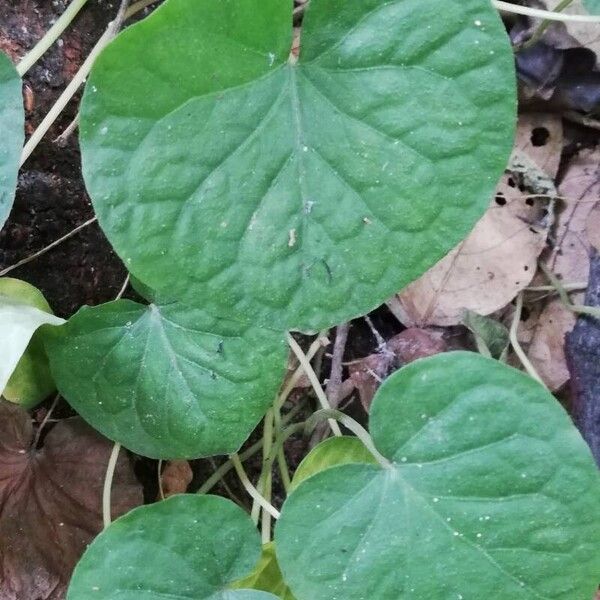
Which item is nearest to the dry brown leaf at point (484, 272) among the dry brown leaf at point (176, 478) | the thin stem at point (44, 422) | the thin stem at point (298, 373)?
the thin stem at point (298, 373)

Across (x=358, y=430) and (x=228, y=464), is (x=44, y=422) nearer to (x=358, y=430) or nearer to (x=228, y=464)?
(x=228, y=464)

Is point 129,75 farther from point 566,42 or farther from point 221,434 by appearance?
point 566,42

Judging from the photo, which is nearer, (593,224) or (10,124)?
(10,124)

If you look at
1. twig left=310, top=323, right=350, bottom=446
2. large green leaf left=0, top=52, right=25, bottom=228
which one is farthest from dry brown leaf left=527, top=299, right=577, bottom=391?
large green leaf left=0, top=52, right=25, bottom=228

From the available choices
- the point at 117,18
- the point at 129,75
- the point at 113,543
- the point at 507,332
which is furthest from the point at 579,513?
the point at 117,18

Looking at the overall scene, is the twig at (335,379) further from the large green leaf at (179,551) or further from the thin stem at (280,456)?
the large green leaf at (179,551)

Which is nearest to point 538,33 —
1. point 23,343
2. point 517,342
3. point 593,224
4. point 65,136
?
point 593,224
